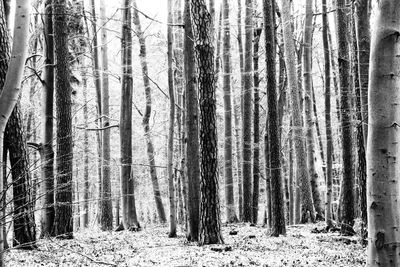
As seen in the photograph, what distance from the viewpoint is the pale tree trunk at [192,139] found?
9.56m

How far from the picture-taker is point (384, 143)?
3369mm

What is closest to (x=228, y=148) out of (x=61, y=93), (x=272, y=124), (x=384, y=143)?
(x=272, y=124)

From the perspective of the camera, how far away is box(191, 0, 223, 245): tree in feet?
28.8

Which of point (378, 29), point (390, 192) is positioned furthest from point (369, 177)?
point (378, 29)

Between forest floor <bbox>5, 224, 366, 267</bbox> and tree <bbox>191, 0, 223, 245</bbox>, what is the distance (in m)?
0.47

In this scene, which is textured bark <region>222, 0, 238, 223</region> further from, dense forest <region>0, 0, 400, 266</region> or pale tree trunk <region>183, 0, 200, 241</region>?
pale tree trunk <region>183, 0, 200, 241</region>

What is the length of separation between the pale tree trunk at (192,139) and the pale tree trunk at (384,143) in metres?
6.31

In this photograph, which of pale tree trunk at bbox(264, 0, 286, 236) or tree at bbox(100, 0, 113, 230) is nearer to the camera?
pale tree trunk at bbox(264, 0, 286, 236)

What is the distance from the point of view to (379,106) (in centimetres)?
341

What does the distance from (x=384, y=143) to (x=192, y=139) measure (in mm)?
6475

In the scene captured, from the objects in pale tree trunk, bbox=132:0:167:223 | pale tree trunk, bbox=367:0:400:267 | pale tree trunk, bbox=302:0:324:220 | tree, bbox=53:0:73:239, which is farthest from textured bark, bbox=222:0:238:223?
pale tree trunk, bbox=367:0:400:267

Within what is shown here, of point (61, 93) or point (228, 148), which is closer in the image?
point (61, 93)

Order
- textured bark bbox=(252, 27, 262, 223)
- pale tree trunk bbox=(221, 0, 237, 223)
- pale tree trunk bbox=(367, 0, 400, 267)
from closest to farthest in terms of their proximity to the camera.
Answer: pale tree trunk bbox=(367, 0, 400, 267), pale tree trunk bbox=(221, 0, 237, 223), textured bark bbox=(252, 27, 262, 223)

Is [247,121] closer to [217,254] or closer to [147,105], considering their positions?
[147,105]
